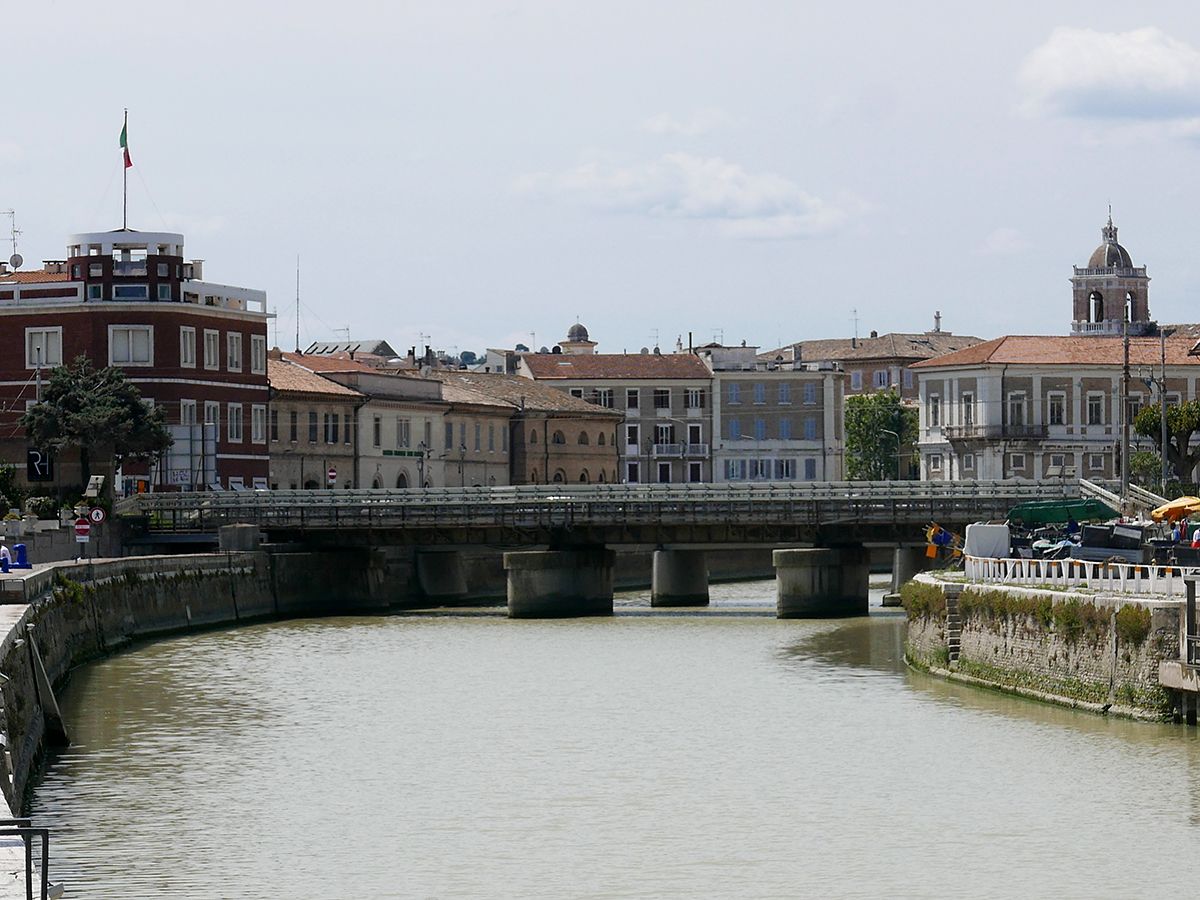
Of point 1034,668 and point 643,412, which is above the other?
point 643,412

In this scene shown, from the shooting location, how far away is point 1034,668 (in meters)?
50.5

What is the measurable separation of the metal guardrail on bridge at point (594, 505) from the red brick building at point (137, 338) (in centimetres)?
968

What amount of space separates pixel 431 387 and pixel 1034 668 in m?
85.4

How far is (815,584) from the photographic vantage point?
83.9 metres

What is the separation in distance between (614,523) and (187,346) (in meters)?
26.9

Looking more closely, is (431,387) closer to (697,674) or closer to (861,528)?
(861,528)

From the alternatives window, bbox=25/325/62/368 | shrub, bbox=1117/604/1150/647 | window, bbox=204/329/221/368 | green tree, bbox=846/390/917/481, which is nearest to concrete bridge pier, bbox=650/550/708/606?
window, bbox=204/329/221/368

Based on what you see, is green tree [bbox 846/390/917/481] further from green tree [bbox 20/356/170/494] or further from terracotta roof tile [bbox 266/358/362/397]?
green tree [bbox 20/356/170/494]

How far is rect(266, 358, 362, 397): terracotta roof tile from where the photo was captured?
4688 inches

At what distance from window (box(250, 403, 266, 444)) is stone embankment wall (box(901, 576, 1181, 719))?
55.1 m

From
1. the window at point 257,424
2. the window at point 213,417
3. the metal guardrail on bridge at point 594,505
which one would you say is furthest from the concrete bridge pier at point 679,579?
the window at point 257,424

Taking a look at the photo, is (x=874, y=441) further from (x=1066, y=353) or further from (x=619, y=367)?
(x=1066, y=353)

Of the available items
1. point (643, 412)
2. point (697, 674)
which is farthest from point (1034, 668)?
point (643, 412)

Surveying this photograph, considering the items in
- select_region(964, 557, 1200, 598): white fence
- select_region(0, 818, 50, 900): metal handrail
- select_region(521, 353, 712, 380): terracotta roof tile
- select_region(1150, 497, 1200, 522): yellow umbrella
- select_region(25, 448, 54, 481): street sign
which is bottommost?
select_region(0, 818, 50, 900): metal handrail
